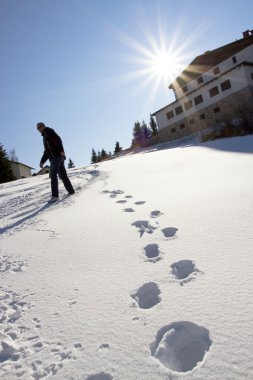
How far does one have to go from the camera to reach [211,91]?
26.6 meters

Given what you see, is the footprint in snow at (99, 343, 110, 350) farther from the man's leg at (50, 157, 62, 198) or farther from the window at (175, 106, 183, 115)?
the window at (175, 106, 183, 115)

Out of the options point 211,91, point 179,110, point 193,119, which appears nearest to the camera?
point 211,91

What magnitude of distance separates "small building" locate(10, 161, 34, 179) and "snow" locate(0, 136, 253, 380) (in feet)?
138

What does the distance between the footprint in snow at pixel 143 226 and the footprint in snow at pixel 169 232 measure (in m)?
0.14

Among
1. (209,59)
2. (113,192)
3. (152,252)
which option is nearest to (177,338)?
(152,252)

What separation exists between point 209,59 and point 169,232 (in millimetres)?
32365

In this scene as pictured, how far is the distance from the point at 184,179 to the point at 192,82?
97.1 ft

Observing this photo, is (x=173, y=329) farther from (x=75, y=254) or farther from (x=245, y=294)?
(x=75, y=254)

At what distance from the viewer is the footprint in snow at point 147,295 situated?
159cm

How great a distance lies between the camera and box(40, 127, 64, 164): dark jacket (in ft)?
17.4

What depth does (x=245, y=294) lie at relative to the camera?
145 cm

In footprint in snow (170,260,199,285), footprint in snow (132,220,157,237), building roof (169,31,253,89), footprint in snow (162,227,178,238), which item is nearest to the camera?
footprint in snow (170,260,199,285)

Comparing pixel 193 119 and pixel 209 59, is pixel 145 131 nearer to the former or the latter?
pixel 209 59

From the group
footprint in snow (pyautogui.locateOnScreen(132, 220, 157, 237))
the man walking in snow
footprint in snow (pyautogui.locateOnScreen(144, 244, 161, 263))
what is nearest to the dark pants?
the man walking in snow
